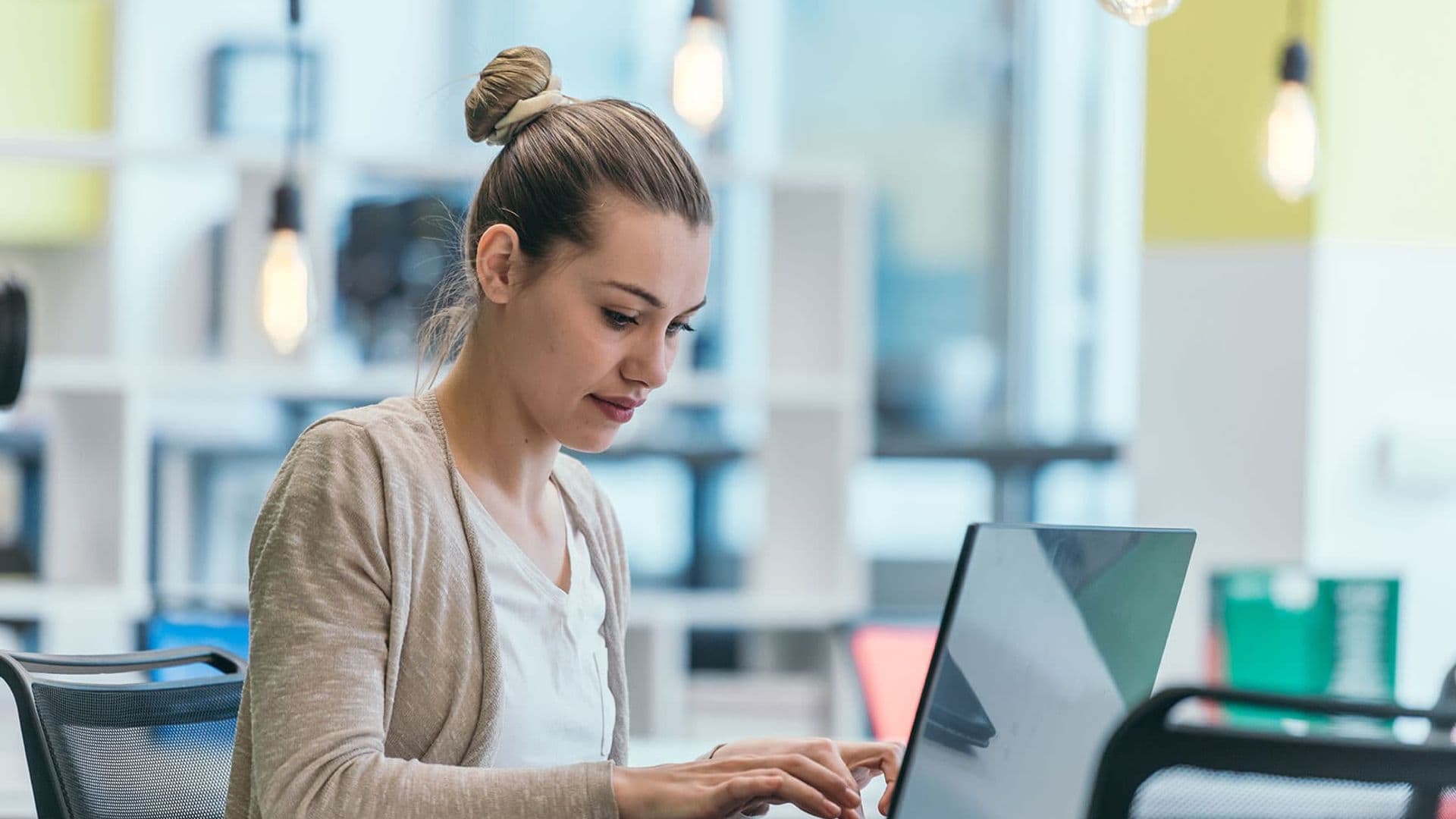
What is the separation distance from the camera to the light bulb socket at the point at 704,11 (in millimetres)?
2928

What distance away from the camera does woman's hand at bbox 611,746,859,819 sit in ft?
3.81

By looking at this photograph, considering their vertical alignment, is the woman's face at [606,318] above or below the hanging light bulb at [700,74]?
below

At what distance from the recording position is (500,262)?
1443 millimetres

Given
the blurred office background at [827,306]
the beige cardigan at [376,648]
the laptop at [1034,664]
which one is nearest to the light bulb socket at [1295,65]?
the blurred office background at [827,306]

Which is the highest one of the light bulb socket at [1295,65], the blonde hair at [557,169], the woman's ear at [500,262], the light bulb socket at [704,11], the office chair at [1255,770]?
the light bulb socket at [704,11]

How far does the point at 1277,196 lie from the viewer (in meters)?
3.36

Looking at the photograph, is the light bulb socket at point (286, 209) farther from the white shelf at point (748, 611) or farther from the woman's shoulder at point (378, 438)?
the woman's shoulder at point (378, 438)

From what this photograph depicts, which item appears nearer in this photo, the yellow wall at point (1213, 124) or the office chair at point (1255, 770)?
the office chair at point (1255, 770)

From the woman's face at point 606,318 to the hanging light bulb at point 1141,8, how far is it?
614mm

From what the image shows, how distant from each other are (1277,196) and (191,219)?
2.72 m

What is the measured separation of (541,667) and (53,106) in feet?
10.4

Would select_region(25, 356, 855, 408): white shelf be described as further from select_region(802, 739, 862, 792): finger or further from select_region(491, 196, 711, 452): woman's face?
select_region(802, 739, 862, 792): finger

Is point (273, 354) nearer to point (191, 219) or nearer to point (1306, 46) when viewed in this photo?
point (191, 219)

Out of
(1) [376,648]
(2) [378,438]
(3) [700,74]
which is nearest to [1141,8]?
(2) [378,438]
